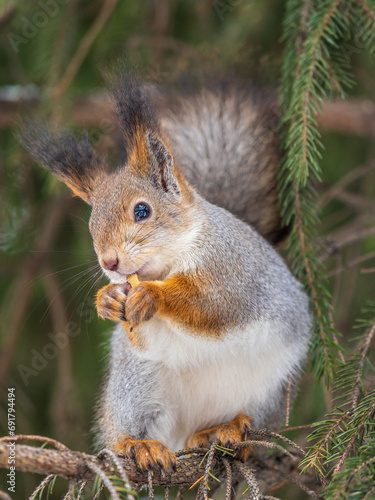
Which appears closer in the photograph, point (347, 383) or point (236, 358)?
point (347, 383)

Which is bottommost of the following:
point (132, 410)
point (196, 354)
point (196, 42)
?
point (132, 410)

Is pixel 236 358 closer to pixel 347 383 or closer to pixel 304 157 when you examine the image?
pixel 347 383

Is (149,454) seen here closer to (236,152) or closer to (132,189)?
(132,189)

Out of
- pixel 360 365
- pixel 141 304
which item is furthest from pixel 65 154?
pixel 360 365

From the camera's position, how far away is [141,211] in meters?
1.40

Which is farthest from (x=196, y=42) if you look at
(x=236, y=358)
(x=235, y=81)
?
(x=236, y=358)

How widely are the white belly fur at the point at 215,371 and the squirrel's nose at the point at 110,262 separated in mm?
175

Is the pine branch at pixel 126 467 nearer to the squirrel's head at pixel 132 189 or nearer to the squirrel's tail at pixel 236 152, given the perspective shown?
the squirrel's head at pixel 132 189

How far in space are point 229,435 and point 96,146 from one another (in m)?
0.99

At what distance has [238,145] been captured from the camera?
6.35 ft

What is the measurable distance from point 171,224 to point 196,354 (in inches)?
12.4

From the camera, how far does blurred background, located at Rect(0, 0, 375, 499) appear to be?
76.6 inches

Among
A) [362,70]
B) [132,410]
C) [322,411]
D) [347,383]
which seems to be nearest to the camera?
[347,383]

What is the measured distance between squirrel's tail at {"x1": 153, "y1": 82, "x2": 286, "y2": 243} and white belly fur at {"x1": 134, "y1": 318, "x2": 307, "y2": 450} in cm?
49
